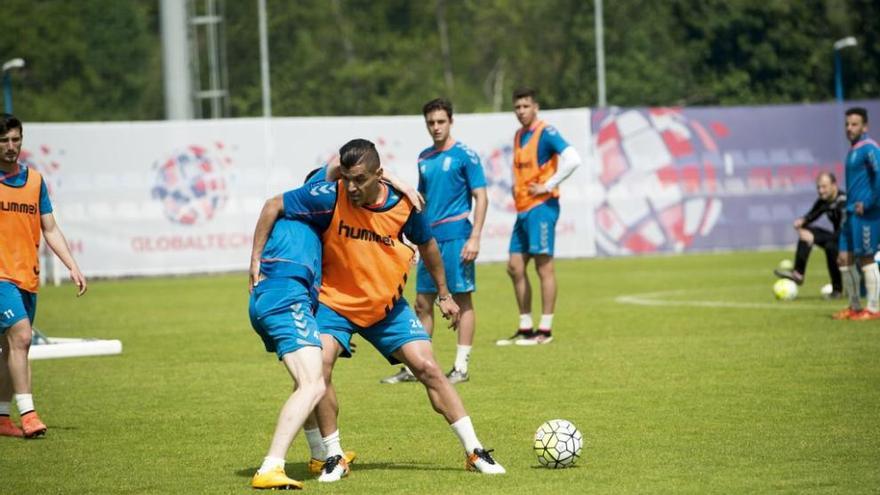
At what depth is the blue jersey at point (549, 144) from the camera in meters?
15.7

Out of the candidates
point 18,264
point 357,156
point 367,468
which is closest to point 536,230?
point 18,264

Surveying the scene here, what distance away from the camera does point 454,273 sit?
13000 millimetres

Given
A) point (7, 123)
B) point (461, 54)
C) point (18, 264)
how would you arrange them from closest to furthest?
point (7, 123), point (18, 264), point (461, 54)

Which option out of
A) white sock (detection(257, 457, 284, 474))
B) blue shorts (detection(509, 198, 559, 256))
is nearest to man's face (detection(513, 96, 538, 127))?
blue shorts (detection(509, 198, 559, 256))

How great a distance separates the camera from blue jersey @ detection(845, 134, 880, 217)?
16969mm

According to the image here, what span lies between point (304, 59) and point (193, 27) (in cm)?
2380

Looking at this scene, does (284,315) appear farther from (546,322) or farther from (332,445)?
(546,322)

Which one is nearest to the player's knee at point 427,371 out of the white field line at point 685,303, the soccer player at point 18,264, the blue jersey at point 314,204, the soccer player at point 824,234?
the blue jersey at point 314,204

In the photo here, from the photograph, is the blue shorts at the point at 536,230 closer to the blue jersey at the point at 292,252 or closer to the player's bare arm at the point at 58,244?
the player's bare arm at the point at 58,244

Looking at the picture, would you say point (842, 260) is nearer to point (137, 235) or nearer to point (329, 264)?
point (329, 264)

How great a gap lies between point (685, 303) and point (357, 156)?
41.8 ft

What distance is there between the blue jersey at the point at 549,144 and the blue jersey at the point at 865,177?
3702 millimetres

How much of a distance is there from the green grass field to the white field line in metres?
0.10

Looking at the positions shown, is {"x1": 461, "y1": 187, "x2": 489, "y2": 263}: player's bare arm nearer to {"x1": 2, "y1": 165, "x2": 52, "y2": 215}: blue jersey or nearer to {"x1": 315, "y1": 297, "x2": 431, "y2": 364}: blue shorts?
{"x1": 2, "y1": 165, "x2": 52, "y2": 215}: blue jersey
